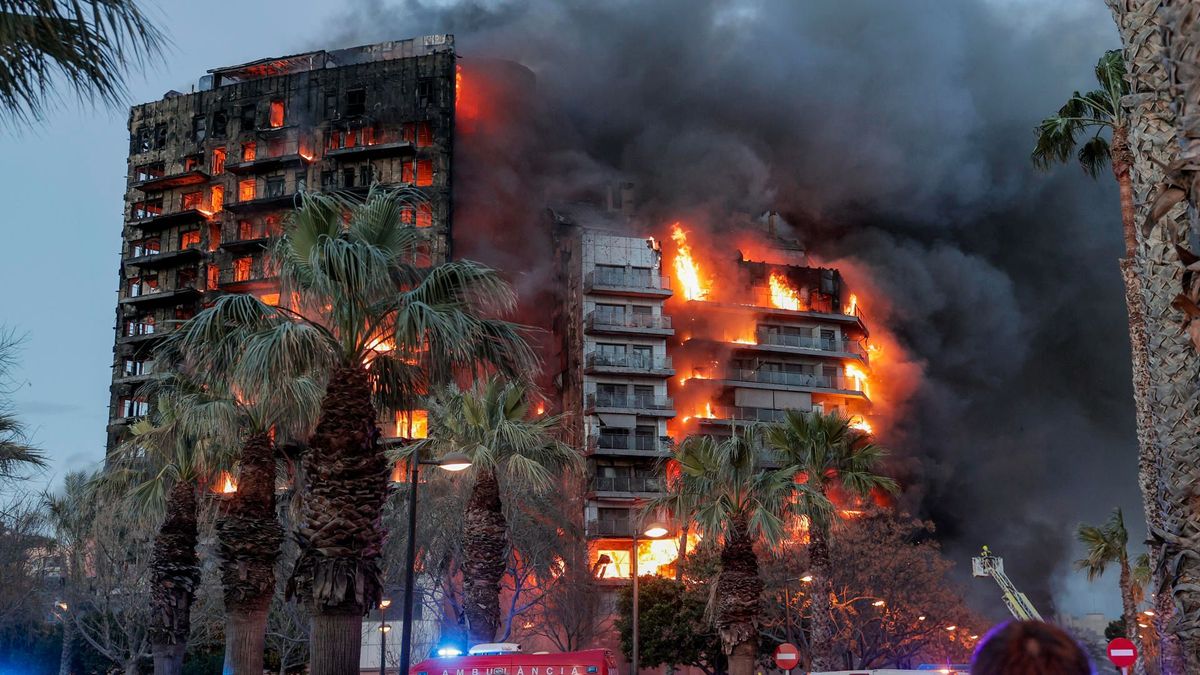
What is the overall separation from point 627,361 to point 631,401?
3.17 metres

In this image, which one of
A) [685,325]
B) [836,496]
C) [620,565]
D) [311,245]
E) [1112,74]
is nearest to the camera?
[311,245]

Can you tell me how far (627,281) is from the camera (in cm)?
9169

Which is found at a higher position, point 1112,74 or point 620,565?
point 1112,74

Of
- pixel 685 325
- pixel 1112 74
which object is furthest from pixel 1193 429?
pixel 685 325

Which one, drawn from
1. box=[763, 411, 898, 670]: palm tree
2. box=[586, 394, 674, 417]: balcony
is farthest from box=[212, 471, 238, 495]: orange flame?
box=[586, 394, 674, 417]: balcony

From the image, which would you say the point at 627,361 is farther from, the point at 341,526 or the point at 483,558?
the point at 341,526

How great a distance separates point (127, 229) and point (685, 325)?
5040cm

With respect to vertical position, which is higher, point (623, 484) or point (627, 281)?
point (627, 281)

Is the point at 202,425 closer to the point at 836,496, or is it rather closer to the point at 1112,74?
the point at 1112,74

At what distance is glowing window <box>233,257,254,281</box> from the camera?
98688 mm

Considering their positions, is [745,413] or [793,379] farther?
[793,379]

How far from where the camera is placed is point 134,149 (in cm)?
10719

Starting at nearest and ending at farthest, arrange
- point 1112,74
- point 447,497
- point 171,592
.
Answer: point 1112,74 → point 171,592 → point 447,497

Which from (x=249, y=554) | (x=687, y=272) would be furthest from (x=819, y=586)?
(x=687, y=272)
